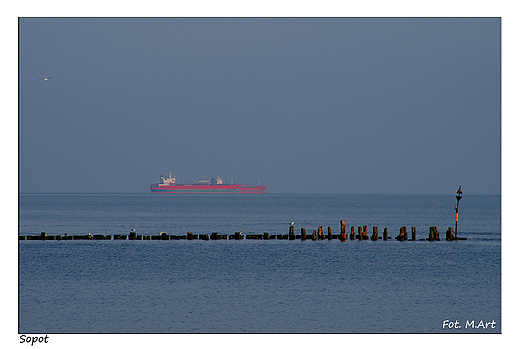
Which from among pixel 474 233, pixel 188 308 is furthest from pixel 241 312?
pixel 474 233

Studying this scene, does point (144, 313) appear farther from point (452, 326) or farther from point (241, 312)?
point (452, 326)

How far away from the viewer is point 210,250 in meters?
38.9

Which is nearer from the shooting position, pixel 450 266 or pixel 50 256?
pixel 450 266

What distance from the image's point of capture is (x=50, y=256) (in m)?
35.6

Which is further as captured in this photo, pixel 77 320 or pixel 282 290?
pixel 282 290

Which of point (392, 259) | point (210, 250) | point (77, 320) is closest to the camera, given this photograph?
point (77, 320)

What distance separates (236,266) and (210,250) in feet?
24.3
